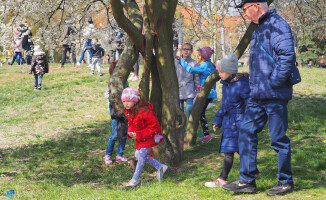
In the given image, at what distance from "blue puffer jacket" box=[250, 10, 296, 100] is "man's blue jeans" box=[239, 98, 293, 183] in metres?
0.12

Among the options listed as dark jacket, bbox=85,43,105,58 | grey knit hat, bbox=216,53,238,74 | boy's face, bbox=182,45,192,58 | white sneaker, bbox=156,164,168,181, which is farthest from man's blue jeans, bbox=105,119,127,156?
dark jacket, bbox=85,43,105,58

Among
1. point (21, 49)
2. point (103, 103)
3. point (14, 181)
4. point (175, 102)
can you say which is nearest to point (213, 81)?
point (175, 102)

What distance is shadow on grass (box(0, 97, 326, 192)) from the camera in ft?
18.8

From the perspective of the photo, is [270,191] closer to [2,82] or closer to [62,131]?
[62,131]

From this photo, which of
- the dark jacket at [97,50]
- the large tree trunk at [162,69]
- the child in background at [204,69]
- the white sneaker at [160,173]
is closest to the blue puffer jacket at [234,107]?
the white sneaker at [160,173]

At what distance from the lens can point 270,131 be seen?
4.31 m

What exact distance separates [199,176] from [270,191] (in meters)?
1.65

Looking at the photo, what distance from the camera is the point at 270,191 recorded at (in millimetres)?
4363

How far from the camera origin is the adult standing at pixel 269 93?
4.09m

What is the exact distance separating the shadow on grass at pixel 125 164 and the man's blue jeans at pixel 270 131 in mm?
390

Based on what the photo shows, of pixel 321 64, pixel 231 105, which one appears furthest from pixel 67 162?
pixel 321 64

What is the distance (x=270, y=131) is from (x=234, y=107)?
768 mm

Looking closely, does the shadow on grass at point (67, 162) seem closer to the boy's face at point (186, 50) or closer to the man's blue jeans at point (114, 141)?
the man's blue jeans at point (114, 141)

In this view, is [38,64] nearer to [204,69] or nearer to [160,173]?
[204,69]
